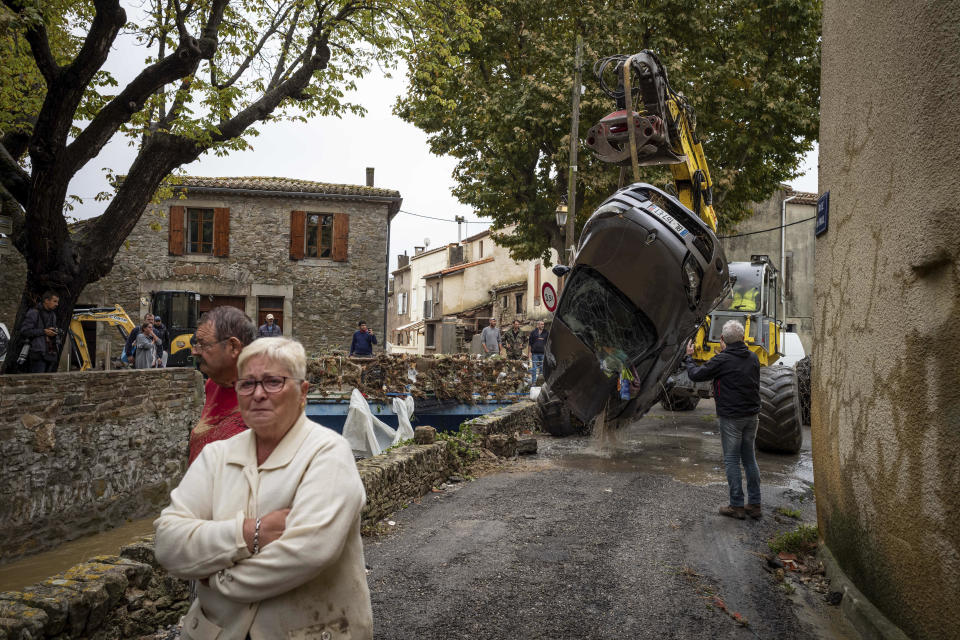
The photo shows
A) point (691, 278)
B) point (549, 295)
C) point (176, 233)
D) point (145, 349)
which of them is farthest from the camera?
point (176, 233)

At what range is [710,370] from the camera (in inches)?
261

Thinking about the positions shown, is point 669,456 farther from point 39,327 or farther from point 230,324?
point 39,327

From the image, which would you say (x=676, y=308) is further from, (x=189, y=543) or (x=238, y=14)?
(x=238, y=14)

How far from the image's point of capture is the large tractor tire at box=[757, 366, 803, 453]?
9.09 m

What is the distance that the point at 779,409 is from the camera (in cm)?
923

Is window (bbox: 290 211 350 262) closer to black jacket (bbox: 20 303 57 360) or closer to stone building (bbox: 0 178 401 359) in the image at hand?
stone building (bbox: 0 178 401 359)

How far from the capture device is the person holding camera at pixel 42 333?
32.3 ft

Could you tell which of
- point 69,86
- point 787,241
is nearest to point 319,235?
point 69,86

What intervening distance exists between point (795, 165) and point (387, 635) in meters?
17.6

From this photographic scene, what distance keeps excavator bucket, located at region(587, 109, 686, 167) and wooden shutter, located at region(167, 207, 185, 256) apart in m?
20.5

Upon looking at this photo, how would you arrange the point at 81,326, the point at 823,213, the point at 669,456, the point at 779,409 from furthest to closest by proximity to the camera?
the point at 81,326 < the point at 669,456 < the point at 779,409 < the point at 823,213

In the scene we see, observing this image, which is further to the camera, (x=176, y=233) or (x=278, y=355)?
(x=176, y=233)

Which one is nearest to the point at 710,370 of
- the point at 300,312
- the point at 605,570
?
the point at 605,570

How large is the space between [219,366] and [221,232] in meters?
23.7
